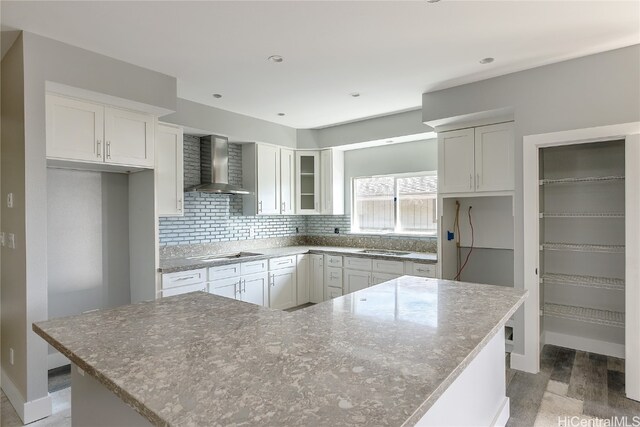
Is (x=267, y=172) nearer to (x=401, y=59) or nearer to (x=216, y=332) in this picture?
(x=401, y=59)

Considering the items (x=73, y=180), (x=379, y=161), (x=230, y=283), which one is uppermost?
(x=379, y=161)

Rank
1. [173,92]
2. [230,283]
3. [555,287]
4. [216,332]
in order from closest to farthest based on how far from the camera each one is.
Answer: [216,332] → [173,92] → [555,287] → [230,283]

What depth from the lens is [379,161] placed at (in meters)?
5.21

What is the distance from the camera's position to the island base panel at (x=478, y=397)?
4.75ft

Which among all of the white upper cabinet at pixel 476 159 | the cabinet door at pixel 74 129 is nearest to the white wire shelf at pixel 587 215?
the white upper cabinet at pixel 476 159

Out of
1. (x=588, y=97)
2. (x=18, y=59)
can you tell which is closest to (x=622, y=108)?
(x=588, y=97)

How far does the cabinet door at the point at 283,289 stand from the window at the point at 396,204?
50.5 inches

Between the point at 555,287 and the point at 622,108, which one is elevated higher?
the point at 622,108

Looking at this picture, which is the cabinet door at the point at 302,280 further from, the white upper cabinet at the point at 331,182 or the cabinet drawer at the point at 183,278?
the cabinet drawer at the point at 183,278

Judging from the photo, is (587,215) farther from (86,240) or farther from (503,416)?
(86,240)

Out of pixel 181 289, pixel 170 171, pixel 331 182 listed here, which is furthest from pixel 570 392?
pixel 170 171


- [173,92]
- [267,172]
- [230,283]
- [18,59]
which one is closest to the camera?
[18,59]

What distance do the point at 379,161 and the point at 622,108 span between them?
9.47 ft

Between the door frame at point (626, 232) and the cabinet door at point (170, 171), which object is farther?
the cabinet door at point (170, 171)
